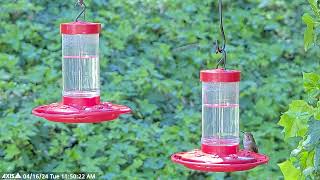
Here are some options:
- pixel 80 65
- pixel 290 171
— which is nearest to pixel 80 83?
pixel 80 65

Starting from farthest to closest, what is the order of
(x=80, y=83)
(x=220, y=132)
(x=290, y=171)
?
(x=80, y=83) < (x=220, y=132) < (x=290, y=171)

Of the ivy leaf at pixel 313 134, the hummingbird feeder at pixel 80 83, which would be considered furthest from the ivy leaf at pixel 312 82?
the hummingbird feeder at pixel 80 83

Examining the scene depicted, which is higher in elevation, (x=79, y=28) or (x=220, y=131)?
(x=79, y=28)

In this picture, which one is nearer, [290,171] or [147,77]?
[290,171]

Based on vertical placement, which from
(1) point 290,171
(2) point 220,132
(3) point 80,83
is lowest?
(1) point 290,171

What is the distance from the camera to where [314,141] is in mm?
2475

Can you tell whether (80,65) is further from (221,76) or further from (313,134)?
(313,134)

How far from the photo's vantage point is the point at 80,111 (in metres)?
2.94

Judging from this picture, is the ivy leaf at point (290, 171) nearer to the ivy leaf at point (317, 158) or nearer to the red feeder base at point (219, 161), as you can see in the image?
the red feeder base at point (219, 161)

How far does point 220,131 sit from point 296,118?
44cm

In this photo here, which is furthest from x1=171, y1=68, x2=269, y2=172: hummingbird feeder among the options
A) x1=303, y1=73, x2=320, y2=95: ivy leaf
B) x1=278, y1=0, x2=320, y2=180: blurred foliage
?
x1=303, y1=73, x2=320, y2=95: ivy leaf

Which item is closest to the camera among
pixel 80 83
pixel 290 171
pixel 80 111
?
pixel 290 171

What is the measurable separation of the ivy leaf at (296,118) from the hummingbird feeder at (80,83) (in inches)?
24.9

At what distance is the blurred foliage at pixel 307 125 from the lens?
2.50 metres
